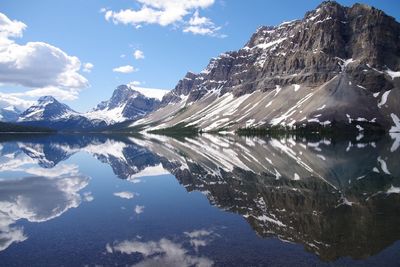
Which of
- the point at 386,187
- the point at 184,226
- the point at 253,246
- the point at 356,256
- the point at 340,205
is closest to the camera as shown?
the point at 356,256

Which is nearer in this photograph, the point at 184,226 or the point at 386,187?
the point at 184,226

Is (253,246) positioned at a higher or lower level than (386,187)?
lower

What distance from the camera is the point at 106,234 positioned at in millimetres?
30797

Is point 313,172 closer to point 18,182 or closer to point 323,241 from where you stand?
point 323,241

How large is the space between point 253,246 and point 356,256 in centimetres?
668

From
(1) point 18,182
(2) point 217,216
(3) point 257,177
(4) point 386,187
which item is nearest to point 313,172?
(3) point 257,177

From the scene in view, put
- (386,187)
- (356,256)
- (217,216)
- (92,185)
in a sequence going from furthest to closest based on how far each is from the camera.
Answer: (92,185)
(386,187)
(217,216)
(356,256)

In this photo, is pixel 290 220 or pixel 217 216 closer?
pixel 290 220

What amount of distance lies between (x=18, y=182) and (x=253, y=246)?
4770 cm

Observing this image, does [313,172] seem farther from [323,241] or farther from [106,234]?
[106,234]

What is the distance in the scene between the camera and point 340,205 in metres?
39.2

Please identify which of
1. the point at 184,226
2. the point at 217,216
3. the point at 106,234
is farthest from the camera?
the point at 217,216

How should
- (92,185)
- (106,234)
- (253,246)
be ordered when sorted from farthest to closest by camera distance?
(92,185) < (106,234) < (253,246)

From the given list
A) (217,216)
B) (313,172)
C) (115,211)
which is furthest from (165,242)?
(313,172)
